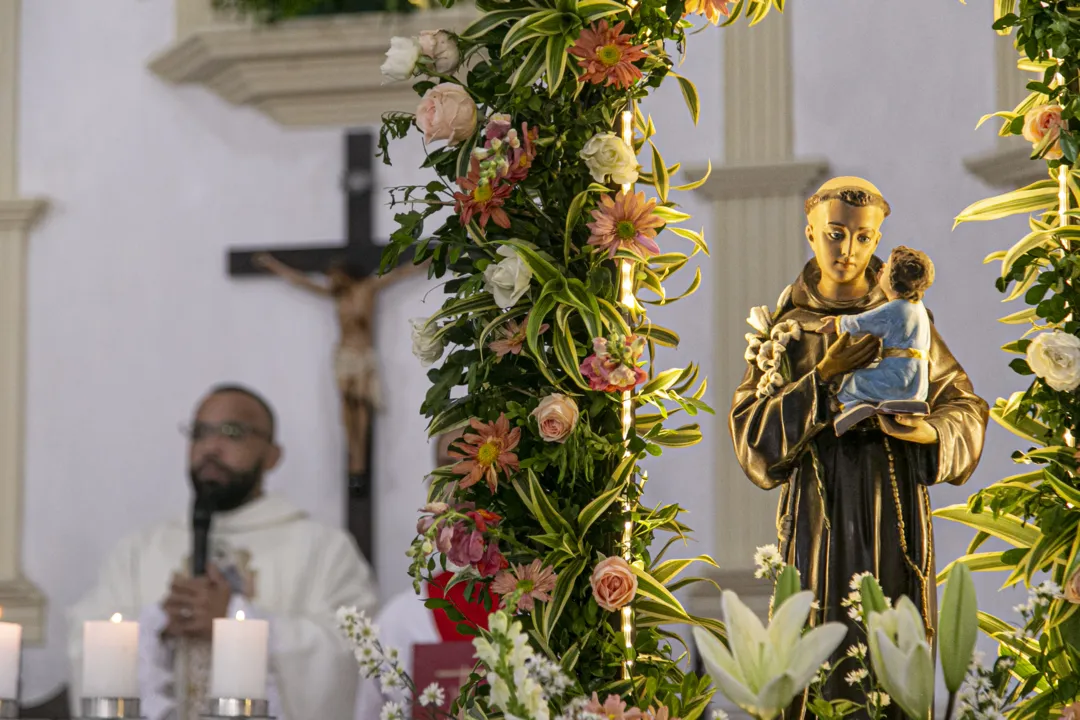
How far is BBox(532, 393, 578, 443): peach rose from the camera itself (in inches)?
113

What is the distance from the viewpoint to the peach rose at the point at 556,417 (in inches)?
113

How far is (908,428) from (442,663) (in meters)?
2.51

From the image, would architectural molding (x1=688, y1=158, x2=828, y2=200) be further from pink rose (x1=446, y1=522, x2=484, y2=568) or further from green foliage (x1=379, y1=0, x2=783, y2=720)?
pink rose (x1=446, y1=522, x2=484, y2=568)

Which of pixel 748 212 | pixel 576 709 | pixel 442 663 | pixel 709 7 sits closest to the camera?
pixel 576 709

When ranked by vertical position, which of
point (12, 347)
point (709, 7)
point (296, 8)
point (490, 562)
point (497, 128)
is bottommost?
point (490, 562)

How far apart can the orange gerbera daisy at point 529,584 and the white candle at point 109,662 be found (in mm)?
841

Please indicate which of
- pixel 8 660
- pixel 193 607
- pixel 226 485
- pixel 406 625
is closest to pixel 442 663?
pixel 406 625

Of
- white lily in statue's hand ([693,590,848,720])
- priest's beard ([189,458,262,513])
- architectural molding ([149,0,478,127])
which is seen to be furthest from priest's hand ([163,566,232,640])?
white lily in statue's hand ([693,590,848,720])

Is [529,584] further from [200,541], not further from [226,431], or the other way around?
[226,431]

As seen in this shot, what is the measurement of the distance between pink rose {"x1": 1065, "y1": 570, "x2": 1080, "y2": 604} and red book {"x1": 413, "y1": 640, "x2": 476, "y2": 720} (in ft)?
8.47

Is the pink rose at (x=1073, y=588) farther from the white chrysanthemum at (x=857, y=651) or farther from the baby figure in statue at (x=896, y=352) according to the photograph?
the white chrysanthemum at (x=857, y=651)

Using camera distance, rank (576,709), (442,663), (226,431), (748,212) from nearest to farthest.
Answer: (576,709)
(442,663)
(748,212)
(226,431)

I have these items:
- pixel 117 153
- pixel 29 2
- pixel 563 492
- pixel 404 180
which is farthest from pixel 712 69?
pixel 563 492

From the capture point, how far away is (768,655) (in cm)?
208
